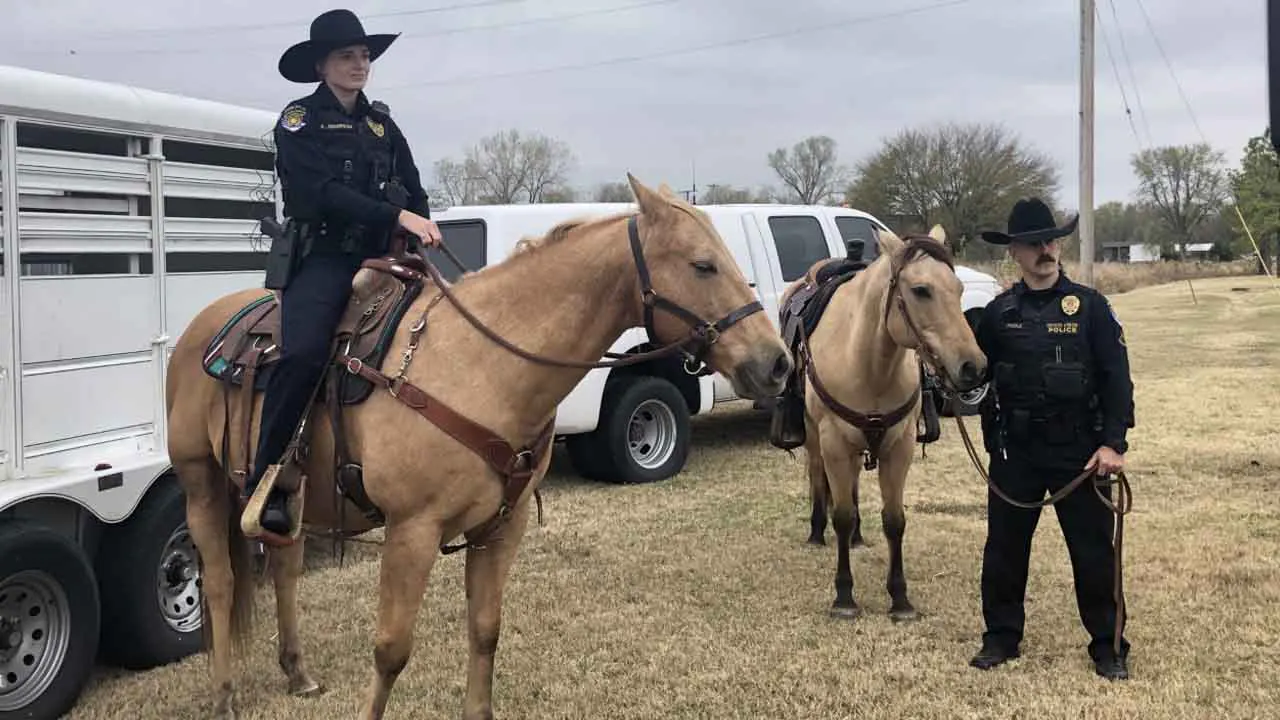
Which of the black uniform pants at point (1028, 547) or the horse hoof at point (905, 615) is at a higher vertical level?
the black uniform pants at point (1028, 547)

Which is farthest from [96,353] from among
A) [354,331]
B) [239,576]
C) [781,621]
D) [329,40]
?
[781,621]

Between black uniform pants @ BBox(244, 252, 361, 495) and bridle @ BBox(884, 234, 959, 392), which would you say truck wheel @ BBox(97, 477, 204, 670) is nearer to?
black uniform pants @ BBox(244, 252, 361, 495)

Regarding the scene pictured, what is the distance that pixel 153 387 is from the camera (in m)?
4.54

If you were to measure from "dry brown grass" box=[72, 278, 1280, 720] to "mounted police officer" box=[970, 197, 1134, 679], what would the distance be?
1.05 feet

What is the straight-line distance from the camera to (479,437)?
3029mm

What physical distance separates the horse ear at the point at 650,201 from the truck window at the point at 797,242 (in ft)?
20.3

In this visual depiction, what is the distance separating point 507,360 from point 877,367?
2.48 meters

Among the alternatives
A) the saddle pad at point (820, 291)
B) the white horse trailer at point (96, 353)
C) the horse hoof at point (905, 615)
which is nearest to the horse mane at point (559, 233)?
the white horse trailer at point (96, 353)

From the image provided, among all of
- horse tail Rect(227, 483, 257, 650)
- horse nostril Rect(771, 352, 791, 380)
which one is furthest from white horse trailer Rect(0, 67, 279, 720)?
horse nostril Rect(771, 352, 791, 380)

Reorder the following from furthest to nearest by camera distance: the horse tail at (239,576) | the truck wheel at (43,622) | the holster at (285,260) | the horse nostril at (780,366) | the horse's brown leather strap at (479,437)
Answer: the horse tail at (239,576) < the truck wheel at (43,622) < the holster at (285,260) < the horse's brown leather strap at (479,437) < the horse nostril at (780,366)

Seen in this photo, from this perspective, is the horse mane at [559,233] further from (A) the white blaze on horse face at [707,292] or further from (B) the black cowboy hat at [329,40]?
(B) the black cowboy hat at [329,40]

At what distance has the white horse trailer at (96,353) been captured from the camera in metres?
3.75

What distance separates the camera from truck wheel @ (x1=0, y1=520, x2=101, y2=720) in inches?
143

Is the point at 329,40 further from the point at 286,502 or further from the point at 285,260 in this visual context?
the point at 286,502
